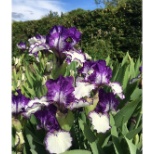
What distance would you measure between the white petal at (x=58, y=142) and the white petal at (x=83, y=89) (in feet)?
0.47

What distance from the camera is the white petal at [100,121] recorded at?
1008 millimetres

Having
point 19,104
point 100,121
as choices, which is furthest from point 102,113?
point 19,104

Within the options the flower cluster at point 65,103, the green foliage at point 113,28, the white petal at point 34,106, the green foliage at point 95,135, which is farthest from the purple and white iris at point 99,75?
the green foliage at point 113,28

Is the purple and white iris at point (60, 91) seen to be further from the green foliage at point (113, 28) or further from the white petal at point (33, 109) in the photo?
the green foliage at point (113, 28)

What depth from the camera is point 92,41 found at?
6086mm

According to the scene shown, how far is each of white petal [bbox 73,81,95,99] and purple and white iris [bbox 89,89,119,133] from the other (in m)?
0.04

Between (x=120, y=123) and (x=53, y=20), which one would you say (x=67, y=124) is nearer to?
(x=120, y=123)

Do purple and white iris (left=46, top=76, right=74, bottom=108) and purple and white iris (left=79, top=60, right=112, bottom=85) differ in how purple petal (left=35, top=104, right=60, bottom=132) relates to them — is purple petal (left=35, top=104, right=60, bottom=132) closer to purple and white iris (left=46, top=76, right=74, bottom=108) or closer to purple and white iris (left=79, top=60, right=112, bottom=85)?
Answer: purple and white iris (left=46, top=76, right=74, bottom=108)

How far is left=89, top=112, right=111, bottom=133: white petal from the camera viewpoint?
101cm

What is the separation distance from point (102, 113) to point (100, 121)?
0.05 metres

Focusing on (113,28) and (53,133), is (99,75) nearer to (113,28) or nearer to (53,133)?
(53,133)

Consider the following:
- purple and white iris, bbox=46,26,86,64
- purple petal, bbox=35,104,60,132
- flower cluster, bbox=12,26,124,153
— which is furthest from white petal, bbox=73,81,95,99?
purple and white iris, bbox=46,26,86,64

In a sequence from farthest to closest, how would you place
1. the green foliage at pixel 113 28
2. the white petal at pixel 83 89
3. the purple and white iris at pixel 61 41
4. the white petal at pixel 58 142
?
1. the green foliage at pixel 113 28
2. the purple and white iris at pixel 61 41
3. the white petal at pixel 83 89
4. the white petal at pixel 58 142
